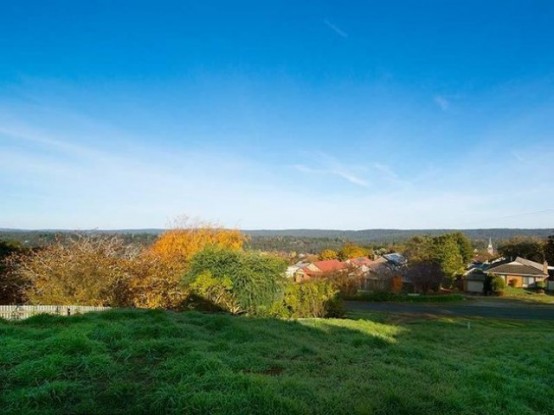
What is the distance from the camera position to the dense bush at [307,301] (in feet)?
50.2

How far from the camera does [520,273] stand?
54094 millimetres

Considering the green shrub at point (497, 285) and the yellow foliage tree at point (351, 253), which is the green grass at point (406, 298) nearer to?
the green shrub at point (497, 285)

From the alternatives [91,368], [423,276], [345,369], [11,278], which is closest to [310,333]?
[345,369]

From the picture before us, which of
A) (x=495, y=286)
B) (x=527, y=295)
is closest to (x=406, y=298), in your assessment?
(x=495, y=286)

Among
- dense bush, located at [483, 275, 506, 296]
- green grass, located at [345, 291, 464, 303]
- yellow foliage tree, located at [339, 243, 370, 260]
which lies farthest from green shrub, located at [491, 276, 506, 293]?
yellow foliage tree, located at [339, 243, 370, 260]

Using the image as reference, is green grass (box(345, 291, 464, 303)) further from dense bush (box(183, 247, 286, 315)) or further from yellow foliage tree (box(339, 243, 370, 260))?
dense bush (box(183, 247, 286, 315))

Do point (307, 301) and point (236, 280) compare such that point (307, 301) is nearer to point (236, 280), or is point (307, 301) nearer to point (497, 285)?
point (236, 280)

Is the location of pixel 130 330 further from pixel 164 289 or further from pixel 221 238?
pixel 221 238

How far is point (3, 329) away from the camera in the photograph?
21.7 feet

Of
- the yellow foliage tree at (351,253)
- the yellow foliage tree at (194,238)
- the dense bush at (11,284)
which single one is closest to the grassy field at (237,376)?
the dense bush at (11,284)

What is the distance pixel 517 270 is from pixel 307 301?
1943 inches

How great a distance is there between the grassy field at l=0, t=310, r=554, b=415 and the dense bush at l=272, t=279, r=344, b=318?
299 inches

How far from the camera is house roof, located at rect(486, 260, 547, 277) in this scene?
5344 cm

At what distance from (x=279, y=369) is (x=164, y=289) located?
11.1 m
